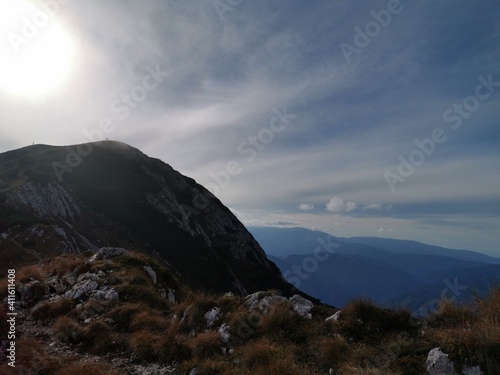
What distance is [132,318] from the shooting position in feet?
40.7

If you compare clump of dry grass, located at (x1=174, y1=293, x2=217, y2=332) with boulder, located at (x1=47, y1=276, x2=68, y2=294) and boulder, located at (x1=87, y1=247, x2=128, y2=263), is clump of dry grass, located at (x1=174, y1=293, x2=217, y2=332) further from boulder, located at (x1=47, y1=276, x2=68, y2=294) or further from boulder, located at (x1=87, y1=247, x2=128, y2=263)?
boulder, located at (x1=87, y1=247, x2=128, y2=263)

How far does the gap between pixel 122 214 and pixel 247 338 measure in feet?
319

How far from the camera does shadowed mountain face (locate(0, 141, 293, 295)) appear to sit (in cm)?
5641

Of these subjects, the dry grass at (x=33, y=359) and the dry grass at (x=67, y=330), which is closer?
the dry grass at (x=33, y=359)

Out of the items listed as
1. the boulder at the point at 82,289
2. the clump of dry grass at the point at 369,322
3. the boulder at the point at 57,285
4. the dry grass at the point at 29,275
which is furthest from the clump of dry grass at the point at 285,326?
the dry grass at the point at 29,275

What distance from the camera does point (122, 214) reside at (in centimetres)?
9694

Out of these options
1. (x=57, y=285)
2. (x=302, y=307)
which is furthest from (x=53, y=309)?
(x=302, y=307)

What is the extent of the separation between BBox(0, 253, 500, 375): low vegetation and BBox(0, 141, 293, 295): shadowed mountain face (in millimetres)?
31403

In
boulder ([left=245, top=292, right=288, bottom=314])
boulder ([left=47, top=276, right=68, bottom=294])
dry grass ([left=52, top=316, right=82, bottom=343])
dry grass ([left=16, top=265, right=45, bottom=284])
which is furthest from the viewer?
dry grass ([left=16, top=265, right=45, bottom=284])

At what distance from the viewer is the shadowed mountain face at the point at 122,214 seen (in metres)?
56.4

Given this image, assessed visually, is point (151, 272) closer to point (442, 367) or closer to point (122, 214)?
point (442, 367)

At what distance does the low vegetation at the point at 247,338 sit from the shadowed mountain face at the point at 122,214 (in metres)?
31.4

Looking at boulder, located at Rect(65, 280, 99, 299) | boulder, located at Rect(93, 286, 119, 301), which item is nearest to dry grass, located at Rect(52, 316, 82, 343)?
boulder, located at Rect(93, 286, 119, 301)

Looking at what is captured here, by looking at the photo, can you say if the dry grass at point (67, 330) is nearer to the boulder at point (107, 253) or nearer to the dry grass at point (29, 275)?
the dry grass at point (29, 275)
